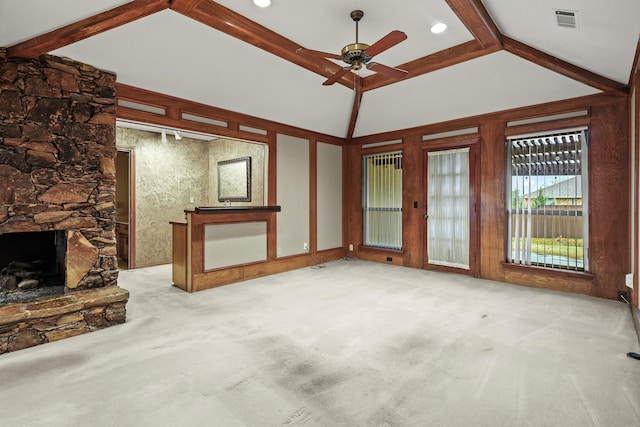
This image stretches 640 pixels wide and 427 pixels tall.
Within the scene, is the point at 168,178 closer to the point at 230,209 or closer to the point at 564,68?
the point at 230,209

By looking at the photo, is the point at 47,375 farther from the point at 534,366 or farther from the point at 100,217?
the point at 534,366

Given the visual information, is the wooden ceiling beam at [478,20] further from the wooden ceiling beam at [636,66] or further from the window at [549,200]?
the window at [549,200]

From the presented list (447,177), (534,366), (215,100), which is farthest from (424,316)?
(215,100)

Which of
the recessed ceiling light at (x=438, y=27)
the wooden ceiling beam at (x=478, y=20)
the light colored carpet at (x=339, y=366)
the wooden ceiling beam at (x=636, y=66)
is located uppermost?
the recessed ceiling light at (x=438, y=27)

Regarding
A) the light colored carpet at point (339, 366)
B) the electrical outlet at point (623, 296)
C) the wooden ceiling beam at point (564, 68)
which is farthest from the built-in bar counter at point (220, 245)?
the electrical outlet at point (623, 296)

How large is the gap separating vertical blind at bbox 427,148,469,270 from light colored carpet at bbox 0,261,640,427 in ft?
4.99

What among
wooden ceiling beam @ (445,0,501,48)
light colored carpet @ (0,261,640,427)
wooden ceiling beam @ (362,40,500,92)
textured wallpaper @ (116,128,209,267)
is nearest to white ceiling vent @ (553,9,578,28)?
wooden ceiling beam @ (445,0,501,48)

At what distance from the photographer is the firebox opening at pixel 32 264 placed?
328 centimetres

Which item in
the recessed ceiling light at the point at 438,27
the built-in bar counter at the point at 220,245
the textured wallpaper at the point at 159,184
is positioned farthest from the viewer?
the textured wallpaper at the point at 159,184

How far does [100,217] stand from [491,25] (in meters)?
4.43

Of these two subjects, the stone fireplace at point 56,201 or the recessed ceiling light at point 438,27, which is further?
the recessed ceiling light at point 438,27

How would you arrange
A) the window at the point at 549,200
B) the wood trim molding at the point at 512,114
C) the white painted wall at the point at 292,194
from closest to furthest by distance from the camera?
the wood trim molding at the point at 512,114, the window at the point at 549,200, the white painted wall at the point at 292,194

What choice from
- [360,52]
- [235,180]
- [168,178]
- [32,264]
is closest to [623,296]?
[360,52]

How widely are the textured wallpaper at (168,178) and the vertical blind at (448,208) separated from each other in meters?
2.98
